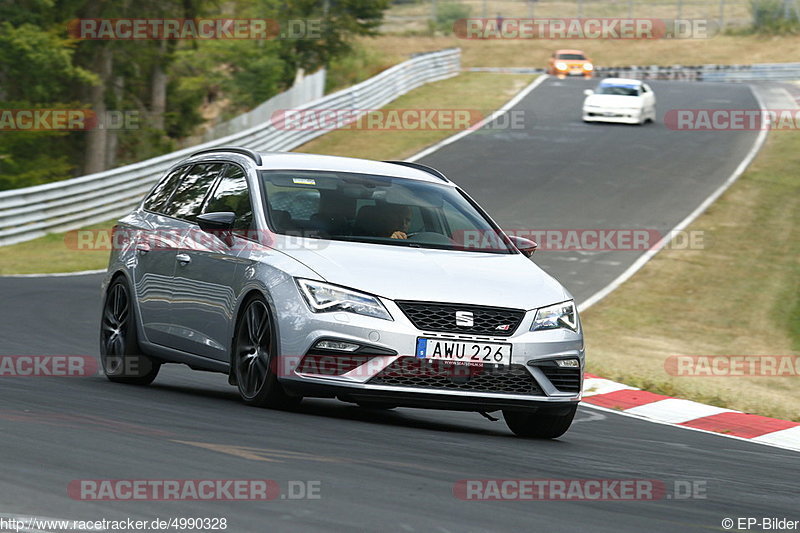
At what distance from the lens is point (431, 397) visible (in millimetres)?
7930

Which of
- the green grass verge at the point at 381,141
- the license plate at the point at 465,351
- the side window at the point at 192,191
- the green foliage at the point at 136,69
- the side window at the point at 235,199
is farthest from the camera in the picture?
the green foliage at the point at 136,69

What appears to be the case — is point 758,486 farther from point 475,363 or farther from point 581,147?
point 581,147

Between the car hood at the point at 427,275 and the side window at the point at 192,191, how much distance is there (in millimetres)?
1589

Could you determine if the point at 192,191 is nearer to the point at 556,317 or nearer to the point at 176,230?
the point at 176,230

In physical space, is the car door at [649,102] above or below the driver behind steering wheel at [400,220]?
below

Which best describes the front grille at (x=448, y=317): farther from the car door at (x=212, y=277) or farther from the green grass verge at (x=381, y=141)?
the green grass verge at (x=381, y=141)

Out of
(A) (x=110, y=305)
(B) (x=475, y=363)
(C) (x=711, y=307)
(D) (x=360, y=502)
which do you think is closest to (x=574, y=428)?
(B) (x=475, y=363)

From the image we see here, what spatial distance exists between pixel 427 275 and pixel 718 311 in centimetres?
1177

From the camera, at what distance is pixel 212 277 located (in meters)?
8.99

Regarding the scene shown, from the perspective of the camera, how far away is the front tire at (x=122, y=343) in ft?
33.2

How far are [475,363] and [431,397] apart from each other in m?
0.32

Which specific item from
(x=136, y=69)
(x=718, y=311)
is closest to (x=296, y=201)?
(x=718, y=311)

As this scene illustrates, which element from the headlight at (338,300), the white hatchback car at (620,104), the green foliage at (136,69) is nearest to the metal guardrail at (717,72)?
the green foliage at (136,69)

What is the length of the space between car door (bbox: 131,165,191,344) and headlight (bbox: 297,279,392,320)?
1911 mm
